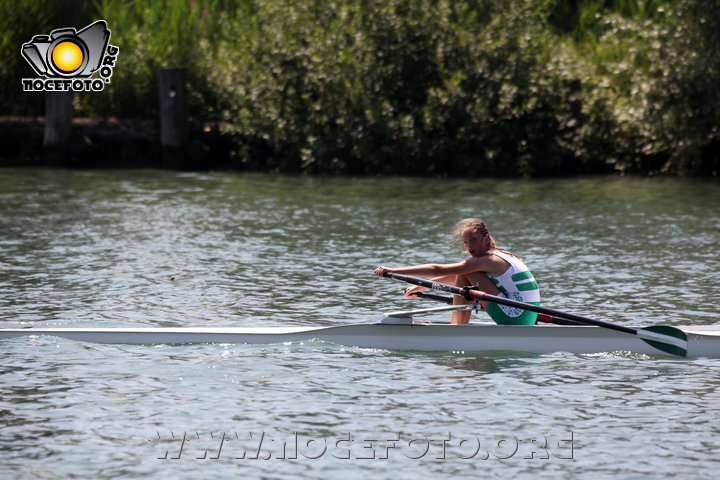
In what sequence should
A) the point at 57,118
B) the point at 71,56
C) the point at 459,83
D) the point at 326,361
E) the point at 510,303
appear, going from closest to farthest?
the point at 510,303 < the point at 326,361 < the point at 459,83 < the point at 57,118 < the point at 71,56

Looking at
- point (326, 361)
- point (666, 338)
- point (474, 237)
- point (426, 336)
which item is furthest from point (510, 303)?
point (326, 361)

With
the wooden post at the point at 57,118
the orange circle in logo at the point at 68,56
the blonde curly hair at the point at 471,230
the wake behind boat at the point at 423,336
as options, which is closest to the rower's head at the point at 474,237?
the blonde curly hair at the point at 471,230

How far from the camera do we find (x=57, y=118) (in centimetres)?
2906

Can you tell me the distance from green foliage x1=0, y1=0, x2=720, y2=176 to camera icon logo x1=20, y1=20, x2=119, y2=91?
14.7 inches

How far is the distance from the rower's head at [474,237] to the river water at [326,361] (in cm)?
91

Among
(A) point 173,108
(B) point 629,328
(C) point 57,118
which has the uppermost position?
(A) point 173,108

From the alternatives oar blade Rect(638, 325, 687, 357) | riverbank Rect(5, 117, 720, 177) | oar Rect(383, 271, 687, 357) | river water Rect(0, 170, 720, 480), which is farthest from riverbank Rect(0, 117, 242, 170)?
oar blade Rect(638, 325, 687, 357)

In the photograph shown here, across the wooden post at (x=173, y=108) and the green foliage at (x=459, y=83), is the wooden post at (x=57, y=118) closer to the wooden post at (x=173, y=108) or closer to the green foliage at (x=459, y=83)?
the green foliage at (x=459, y=83)

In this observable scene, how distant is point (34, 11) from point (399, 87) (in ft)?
29.1

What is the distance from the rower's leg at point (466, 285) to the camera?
10.5 metres

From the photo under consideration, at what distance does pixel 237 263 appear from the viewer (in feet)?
51.7

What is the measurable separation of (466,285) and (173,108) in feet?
63.0

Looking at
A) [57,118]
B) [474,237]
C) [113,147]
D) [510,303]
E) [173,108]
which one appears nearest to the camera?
[510,303]

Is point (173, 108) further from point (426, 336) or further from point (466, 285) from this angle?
point (426, 336)
